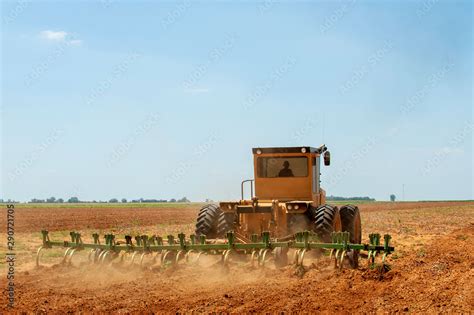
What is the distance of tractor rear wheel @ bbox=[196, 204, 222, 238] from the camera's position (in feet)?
47.2

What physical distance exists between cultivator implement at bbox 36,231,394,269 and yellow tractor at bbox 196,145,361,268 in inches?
23.7

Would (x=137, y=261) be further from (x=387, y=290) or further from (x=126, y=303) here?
(x=387, y=290)

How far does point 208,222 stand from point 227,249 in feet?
9.47

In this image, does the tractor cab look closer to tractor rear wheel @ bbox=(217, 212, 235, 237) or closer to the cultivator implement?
tractor rear wheel @ bbox=(217, 212, 235, 237)

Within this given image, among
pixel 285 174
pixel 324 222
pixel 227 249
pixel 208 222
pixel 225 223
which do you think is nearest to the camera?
pixel 227 249

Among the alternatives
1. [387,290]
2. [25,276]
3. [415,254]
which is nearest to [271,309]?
[387,290]

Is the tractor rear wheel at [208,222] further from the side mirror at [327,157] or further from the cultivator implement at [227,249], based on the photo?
the side mirror at [327,157]

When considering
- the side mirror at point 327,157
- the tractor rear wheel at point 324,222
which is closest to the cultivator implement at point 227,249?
the tractor rear wheel at point 324,222

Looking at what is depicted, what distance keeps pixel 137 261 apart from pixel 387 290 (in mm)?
5425

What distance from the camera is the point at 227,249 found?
11.6 m

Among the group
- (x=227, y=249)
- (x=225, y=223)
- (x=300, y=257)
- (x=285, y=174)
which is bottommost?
(x=300, y=257)

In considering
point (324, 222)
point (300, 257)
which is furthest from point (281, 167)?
point (300, 257)

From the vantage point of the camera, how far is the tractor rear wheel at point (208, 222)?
14.4m

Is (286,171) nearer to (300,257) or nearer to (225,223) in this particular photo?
(225,223)
